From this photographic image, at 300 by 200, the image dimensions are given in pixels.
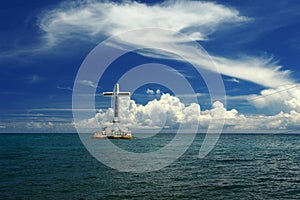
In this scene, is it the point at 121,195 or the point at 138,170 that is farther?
the point at 138,170

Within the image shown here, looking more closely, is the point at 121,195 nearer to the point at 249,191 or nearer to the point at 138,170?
the point at 249,191

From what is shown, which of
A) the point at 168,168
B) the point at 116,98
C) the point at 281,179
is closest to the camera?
the point at 281,179

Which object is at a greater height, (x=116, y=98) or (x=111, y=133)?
(x=116, y=98)

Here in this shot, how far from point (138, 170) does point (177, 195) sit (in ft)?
48.8

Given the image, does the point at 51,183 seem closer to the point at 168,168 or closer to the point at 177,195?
the point at 177,195

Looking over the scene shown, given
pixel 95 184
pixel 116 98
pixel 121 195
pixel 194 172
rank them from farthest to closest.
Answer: pixel 116 98
pixel 194 172
pixel 95 184
pixel 121 195

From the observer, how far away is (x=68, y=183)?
1261 inches

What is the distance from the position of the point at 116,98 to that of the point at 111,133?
26.3 m

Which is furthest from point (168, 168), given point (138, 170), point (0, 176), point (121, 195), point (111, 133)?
point (111, 133)

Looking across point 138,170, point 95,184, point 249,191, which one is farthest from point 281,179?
point 95,184

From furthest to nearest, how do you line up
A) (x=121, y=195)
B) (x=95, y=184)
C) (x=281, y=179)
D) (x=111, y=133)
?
1. (x=111, y=133)
2. (x=281, y=179)
3. (x=95, y=184)
4. (x=121, y=195)

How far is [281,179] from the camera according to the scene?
35469mm

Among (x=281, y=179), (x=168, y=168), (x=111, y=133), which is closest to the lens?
(x=281, y=179)

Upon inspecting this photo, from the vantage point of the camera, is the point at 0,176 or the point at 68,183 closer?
the point at 68,183
